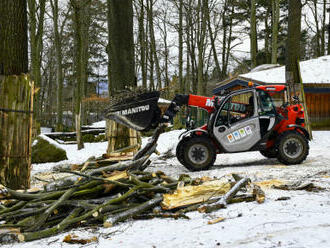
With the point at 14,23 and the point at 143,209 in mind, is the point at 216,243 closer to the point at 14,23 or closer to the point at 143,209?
the point at 143,209

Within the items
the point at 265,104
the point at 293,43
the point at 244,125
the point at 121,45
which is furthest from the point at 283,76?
the point at 121,45

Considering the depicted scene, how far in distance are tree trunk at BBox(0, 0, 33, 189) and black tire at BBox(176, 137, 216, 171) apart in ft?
10.4

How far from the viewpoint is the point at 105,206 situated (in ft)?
12.1

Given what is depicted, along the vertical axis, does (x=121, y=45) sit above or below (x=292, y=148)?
above

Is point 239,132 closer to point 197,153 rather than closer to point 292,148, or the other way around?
point 197,153

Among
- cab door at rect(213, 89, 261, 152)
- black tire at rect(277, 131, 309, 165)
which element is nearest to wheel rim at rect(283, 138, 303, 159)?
black tire at rect(277, 131, 309, 165)

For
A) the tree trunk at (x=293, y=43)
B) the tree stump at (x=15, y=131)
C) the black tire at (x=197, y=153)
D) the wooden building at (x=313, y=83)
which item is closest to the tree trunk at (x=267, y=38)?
the wooden building at (x=313, y=83)

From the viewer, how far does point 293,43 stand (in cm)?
1325

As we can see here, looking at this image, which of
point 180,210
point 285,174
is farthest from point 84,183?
point 285,174

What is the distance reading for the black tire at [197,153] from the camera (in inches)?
282

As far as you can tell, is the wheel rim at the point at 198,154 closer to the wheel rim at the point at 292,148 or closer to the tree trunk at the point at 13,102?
the wheel rim at the point at 292,148

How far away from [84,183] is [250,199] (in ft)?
6.55

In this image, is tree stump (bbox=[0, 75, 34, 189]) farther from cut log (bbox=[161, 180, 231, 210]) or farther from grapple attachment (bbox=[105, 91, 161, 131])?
cut log (bbox=[161, 180, 231, 210])

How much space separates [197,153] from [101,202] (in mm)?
3605
